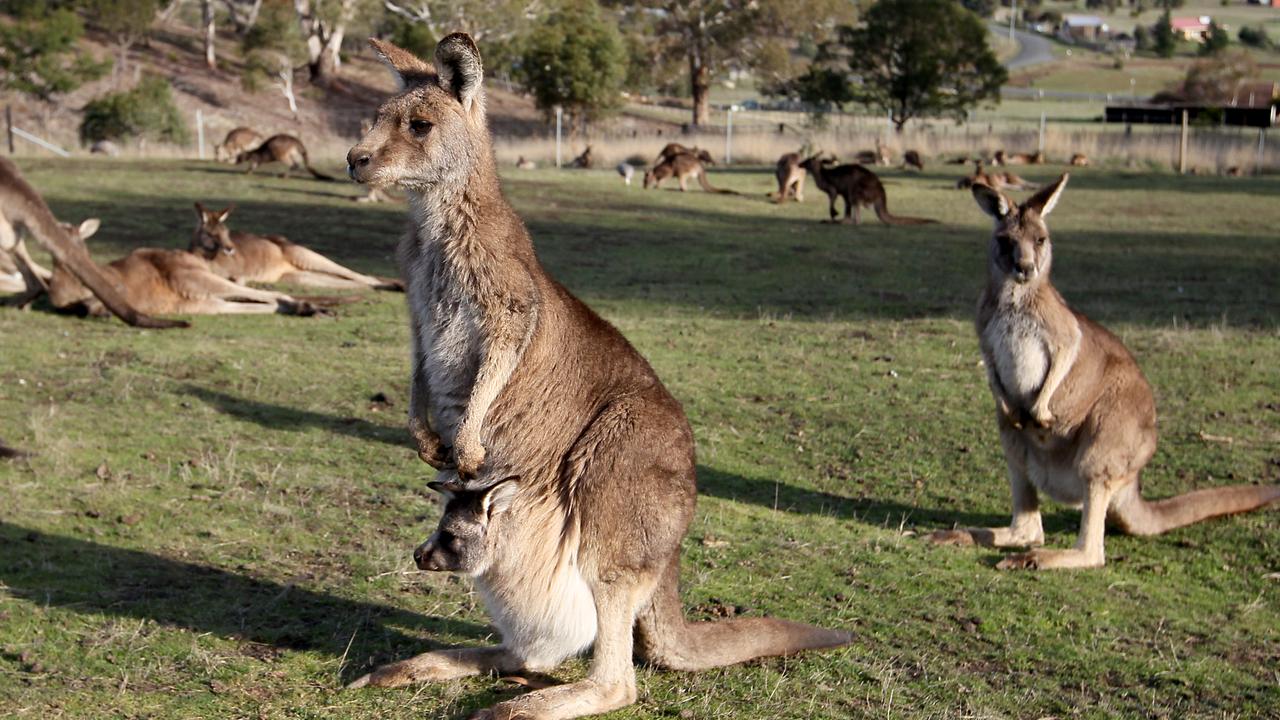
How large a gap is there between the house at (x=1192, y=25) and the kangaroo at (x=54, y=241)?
97.7 m

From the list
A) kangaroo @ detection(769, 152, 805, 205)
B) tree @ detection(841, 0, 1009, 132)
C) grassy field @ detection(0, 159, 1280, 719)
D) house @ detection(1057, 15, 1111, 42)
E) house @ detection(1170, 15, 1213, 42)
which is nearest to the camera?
grassy field @ detection(0, 159, 1280, 719)

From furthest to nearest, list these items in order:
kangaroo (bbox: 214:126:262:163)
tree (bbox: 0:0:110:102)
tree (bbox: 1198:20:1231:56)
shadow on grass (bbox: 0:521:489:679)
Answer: tree (bbox: 1198:20:1231:56)
tree (bbox: 0:0:110:102)
kangaroo (bbox: 214:126:262:163)
shadow on grass (bbox: 0:521:489:679)

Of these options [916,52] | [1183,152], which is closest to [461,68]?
[1183,152]

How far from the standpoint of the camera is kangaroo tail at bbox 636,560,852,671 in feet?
11.7

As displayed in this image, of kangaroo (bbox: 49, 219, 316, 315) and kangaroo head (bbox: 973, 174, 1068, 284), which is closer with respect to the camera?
kangaroo head (bbox: 973, 174, 1068, 284)

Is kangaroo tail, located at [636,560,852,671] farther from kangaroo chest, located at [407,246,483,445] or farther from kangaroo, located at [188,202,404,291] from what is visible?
kangaroo, located at [188,202,404,291]

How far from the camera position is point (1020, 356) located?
5570 mm

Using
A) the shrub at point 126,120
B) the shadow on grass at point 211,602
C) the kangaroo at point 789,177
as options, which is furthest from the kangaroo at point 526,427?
the shrub at point 126,120

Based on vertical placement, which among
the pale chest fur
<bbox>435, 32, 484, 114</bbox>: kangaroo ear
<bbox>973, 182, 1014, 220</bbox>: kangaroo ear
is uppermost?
<bbox>435, 32, 484, 114</bbox>: kangaroo ear

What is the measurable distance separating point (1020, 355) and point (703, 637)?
250cm

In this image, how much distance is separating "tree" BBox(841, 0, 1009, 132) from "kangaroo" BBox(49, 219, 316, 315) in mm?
31099

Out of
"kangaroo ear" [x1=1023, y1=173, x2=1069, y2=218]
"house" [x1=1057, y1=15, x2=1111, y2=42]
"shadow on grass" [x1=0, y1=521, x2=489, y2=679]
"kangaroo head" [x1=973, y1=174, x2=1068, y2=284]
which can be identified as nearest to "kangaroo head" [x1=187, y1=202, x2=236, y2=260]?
"shadow on grass" [x1=0, y1=521, x2=489, y2=679]

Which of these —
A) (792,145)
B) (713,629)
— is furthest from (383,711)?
(792,145)

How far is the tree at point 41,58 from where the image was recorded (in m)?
38.3
